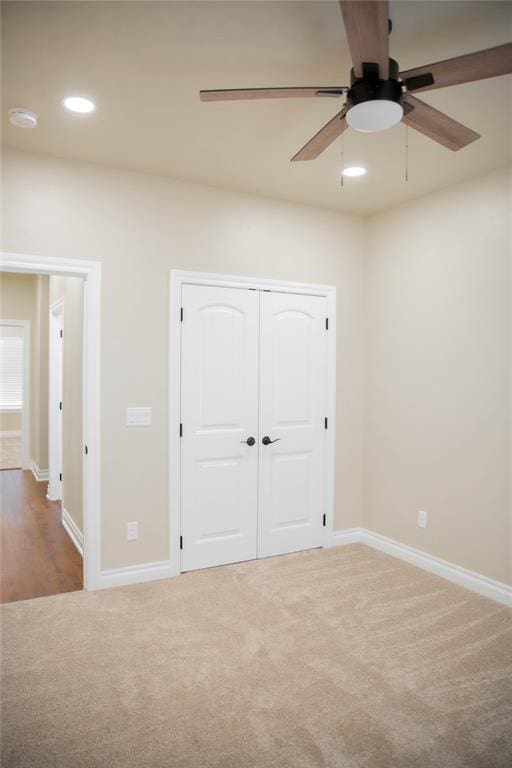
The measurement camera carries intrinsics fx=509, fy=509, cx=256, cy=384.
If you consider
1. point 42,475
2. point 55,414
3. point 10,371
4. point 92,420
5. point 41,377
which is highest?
point 10,371

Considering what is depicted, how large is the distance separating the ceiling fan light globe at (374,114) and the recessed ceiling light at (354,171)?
4.65ft

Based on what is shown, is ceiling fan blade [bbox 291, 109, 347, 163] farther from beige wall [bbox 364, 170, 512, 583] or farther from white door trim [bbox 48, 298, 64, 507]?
white door trim [bbox 48, 298, 64, 507]

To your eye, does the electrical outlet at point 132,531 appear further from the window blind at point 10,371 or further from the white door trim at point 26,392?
the window blind at point 10,371

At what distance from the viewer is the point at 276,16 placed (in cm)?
198

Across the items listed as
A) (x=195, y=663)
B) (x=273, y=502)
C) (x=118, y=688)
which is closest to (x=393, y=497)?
(x=273, y=502)

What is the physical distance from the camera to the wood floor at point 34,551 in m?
3.61

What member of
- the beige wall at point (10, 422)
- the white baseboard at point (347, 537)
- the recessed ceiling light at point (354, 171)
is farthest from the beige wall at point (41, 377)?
the recessed ceiling light at point (354, 171)

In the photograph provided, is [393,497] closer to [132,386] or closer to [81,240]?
[132,386]

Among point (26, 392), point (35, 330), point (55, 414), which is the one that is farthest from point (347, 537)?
point (35, 330)

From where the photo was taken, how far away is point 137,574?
11.8ft

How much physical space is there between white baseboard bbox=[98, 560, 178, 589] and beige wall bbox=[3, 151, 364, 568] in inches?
2.2

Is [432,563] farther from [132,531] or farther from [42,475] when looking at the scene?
[42,475]

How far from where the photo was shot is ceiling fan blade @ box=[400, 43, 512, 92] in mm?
1718

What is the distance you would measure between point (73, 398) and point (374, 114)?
359cm
